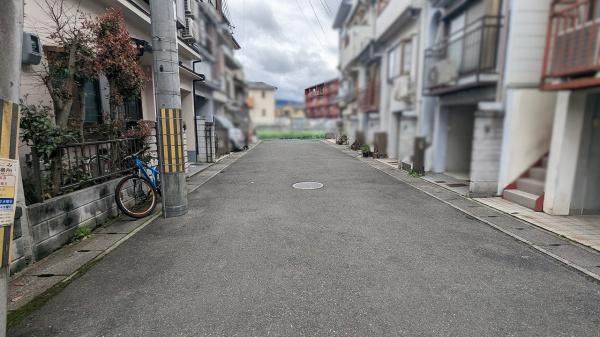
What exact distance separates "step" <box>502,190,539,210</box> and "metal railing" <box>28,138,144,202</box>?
9135 millimetres

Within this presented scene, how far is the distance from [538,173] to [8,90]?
9.51m

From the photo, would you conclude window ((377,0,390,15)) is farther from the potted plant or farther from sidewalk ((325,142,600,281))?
sidewalk ((325,142,600,281))

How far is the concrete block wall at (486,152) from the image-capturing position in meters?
7.66

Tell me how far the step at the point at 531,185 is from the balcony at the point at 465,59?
2.74 meters

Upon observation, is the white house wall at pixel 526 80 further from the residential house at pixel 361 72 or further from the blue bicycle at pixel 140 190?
the residential house at pixel 361 72

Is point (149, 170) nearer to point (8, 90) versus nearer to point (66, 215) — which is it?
point (66, 215)

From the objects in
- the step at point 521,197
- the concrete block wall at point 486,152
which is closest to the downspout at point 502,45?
the concrete block wall at point 486,152

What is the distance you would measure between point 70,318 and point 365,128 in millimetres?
21109

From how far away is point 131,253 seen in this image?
4.55 metres

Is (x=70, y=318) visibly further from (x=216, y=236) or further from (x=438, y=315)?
(x=438, y=315)

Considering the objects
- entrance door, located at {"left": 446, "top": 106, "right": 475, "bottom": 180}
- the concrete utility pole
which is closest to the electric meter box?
the concrete utility pole

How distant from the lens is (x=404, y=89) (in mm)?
13914

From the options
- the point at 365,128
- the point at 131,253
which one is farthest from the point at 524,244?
the point at 365,128

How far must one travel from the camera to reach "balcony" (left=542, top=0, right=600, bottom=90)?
5530 millimetres
